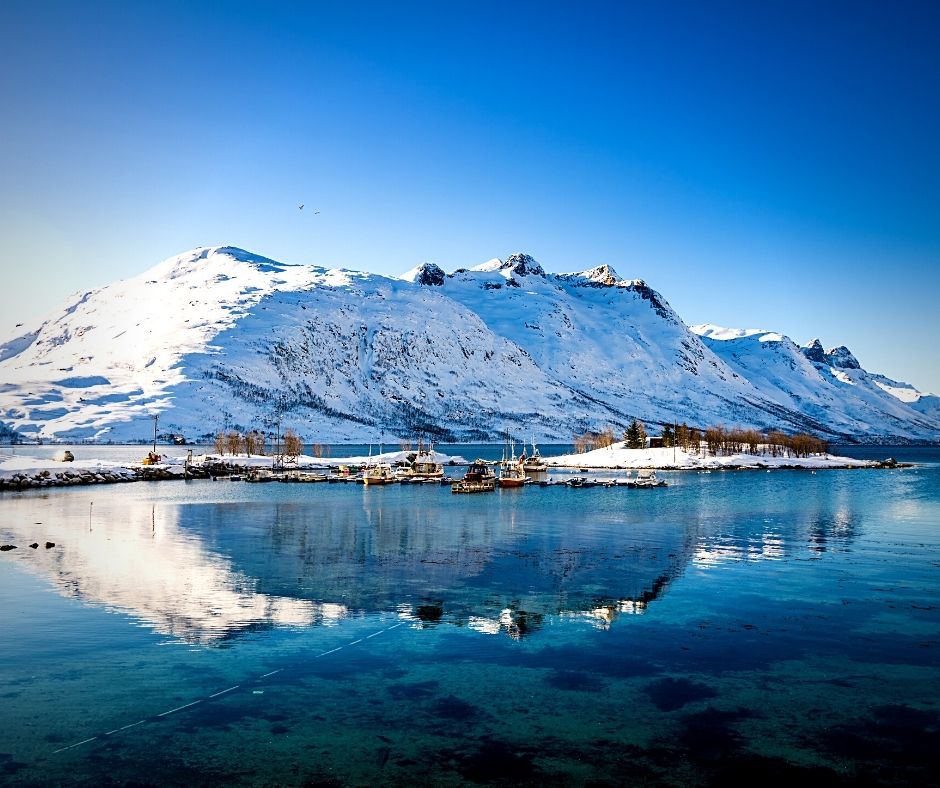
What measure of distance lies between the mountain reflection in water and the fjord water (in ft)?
1.13

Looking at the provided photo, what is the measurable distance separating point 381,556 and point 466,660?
2805 centimetres

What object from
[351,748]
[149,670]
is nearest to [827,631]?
[351,748]

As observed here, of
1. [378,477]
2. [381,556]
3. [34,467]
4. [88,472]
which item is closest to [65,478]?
[34,467]

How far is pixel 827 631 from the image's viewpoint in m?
36.6

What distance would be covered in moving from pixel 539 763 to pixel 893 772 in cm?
951

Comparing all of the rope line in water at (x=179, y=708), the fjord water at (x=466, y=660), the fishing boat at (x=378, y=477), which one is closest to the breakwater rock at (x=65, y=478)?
the fishing boat at (x=378, y=477)

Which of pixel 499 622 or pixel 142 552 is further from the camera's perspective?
pixel 142 552

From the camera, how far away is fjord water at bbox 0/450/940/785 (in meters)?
22.6

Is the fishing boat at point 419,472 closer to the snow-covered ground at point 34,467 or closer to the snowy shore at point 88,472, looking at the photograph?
the snowy shore at point 88,472

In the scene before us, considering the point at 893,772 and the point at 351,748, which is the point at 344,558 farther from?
the point at 893,772

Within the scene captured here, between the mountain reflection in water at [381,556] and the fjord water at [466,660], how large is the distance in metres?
0.34

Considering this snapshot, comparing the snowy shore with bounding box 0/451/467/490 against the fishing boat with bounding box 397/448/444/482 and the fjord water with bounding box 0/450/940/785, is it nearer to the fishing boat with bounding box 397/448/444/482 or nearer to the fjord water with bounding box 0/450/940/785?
the fishing boat with bounding box 397/448/444/482

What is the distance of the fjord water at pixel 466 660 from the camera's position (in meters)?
22.6

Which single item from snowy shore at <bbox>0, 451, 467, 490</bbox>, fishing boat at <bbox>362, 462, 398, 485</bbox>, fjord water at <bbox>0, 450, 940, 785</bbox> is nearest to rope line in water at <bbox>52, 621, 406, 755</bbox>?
fjord water at <bbox>0, 450, 940, 785</bbox>
